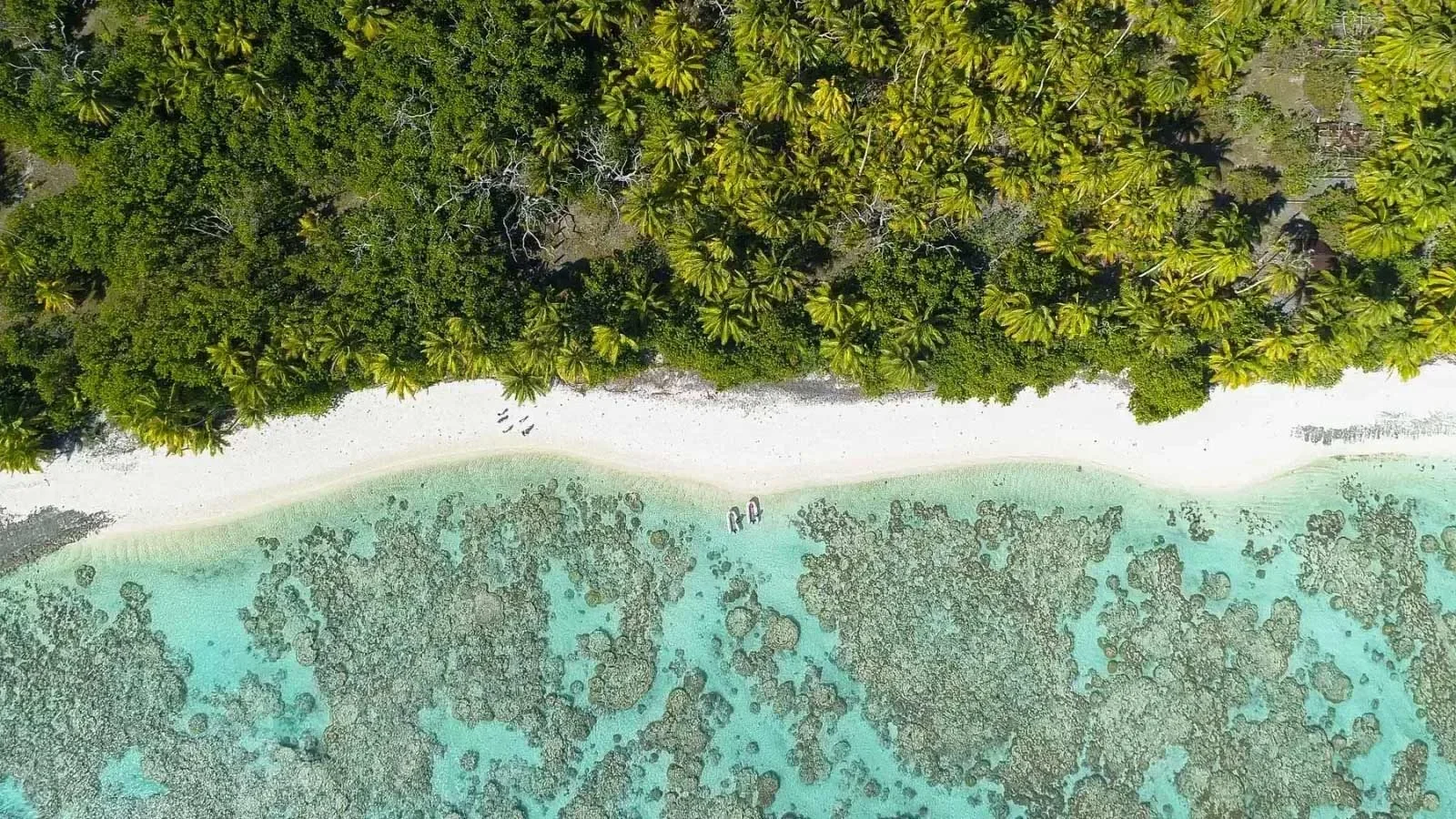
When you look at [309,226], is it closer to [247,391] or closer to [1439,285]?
[247,391]

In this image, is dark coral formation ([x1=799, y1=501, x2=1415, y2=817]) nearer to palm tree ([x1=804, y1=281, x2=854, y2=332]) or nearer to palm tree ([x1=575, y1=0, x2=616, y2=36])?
palm tree ([x1=804, y1=281, x2=854, y2=332])

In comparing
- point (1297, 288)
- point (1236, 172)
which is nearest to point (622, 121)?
point (1236, 172)

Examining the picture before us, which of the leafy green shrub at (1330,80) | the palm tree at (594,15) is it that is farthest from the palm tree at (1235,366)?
the palm tree at (594,15)

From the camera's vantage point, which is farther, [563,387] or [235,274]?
[563,387]

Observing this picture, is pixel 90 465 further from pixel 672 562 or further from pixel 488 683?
pixel 672 562

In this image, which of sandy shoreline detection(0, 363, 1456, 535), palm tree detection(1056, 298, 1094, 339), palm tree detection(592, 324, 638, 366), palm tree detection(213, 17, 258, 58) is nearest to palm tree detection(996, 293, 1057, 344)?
palm tree detection(1056, 298, 1094, 339)

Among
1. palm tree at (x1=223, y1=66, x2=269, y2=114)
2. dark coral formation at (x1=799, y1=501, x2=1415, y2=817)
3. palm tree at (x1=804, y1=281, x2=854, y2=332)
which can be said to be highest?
palm tree at (x1=223, y1=66, x2=269, y2=114)

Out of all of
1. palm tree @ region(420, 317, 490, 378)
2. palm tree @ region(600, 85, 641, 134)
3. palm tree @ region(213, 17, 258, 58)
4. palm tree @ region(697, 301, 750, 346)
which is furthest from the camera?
palm tree @ region(600, 85, 641, 134)

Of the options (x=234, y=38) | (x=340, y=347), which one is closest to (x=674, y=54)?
(x=234, y=38)
